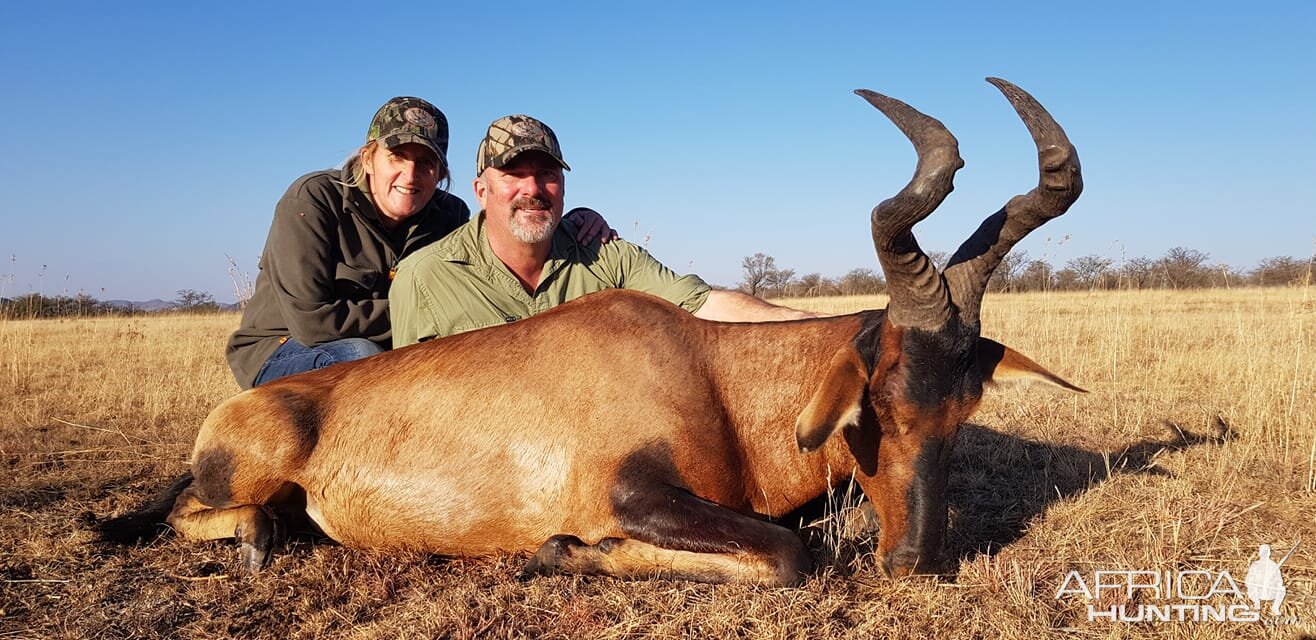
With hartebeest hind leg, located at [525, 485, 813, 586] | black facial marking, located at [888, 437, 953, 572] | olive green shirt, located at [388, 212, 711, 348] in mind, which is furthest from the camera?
olive green shirt, located at [388, 212, 711, 348]

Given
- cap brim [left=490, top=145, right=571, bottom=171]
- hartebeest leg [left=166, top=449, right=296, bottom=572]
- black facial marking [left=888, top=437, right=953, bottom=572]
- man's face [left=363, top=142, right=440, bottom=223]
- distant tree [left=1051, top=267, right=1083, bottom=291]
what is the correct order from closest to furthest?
black facial marking [left=888, top=437, right=953, bottom=572], hartebeest leg [left=166, top=449, right=296, bottom=572], cap brim [left=490, top=145, right=571, bottom=171], man's face [left=363, top=142, right=440, bottom=223], distant tree [left=1051, top=267, right=1083, bottom=291]

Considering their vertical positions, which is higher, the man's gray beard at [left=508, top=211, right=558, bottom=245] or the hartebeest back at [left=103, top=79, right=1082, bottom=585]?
the man's gray beard at [left=508, top=211, right=558, bottom=245]

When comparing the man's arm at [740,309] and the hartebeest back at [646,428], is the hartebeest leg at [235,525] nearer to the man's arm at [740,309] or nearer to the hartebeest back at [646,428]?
the hartebeest back at [646,428]

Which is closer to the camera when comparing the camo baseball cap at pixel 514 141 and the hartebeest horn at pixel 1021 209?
the hartebeest horn at pixel 1021 209

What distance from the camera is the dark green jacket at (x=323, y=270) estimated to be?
22.0 ft

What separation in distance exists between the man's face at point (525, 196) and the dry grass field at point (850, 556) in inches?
95.4

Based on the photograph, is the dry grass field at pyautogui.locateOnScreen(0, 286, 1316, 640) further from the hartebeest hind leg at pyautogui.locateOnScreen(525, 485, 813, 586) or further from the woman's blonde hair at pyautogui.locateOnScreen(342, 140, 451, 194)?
the woman's blonde hair at pyautogui.locateOnScreen(342, 140, 451, 194)

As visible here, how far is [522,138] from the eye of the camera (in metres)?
5.88

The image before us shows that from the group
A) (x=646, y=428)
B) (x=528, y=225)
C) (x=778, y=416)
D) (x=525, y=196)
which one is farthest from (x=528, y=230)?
(x=778, y=416)

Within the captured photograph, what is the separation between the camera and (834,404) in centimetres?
379

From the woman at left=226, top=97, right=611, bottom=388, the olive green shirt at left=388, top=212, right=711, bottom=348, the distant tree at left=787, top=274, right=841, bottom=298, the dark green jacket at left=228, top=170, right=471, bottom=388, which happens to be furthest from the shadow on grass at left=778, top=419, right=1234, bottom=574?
the distant tree at left=787, top=274, right=841, bottom=298

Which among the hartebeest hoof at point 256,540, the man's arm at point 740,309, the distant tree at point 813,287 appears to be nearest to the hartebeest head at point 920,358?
the man's arm at point 740,309

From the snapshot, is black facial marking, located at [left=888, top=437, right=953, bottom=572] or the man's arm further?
the man's arm

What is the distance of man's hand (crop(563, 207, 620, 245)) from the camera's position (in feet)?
21.7
